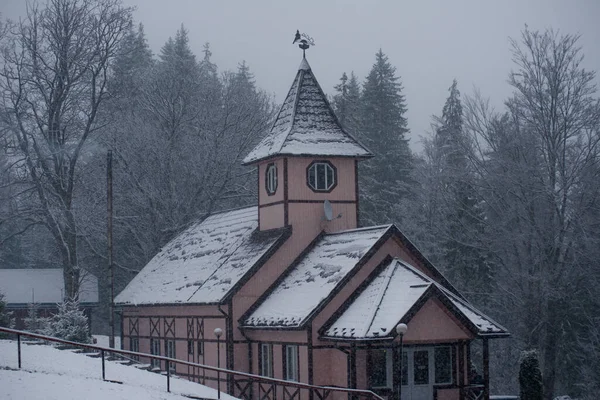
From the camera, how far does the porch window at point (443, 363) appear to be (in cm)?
2527

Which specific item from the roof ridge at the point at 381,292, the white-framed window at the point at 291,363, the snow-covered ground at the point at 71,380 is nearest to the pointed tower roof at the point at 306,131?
the roof ridge at the point at 381,292

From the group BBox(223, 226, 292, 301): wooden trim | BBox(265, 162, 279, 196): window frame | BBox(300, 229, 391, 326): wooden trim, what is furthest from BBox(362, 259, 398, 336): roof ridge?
BBox(265, 162, 279, 196): window frame

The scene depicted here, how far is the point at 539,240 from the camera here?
1297 inches

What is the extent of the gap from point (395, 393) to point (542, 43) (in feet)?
54.0

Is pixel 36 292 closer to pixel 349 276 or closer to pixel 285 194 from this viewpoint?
pixel 285 194

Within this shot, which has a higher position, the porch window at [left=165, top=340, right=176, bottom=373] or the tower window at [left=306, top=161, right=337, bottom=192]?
the tower window at [left=306, top=161, right=337, bottom=192]

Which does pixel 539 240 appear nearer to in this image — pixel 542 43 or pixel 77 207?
pixel 542 43

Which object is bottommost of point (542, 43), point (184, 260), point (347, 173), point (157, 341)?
point (157, 341)

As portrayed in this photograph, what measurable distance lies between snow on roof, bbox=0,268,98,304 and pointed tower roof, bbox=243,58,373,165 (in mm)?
20171

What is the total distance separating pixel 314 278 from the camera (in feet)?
90.4

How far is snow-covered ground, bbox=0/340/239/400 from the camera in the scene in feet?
61.0

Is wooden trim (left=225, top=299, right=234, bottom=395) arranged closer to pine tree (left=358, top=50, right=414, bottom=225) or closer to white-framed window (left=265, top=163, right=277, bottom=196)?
white-framed window (left=265, top=163, right=277, bottom=196)

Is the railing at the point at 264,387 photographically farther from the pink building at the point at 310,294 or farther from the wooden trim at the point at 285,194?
the wooden trim at the point at 285,194

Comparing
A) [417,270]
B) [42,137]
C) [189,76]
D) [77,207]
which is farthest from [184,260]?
[189,76]
